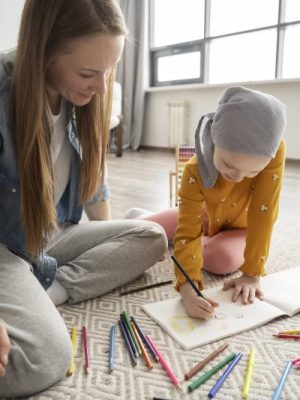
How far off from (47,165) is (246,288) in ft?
1.59

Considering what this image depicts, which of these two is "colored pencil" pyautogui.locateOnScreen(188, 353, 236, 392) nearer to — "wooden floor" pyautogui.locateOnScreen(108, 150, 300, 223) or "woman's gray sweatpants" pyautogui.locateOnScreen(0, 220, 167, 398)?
"woman's gray sweatpants" pyautogui.locateOnScreen(0, 220, 167, 398)

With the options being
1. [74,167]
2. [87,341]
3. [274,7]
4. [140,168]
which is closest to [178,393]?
[87,341]

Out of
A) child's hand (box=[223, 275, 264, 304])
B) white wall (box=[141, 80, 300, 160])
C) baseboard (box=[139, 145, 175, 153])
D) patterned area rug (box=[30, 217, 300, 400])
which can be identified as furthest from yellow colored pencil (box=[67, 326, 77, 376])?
baseboard (box=[139, 145, 175, 153])

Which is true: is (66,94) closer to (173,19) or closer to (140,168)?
(140,168)

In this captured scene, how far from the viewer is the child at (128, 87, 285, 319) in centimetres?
74

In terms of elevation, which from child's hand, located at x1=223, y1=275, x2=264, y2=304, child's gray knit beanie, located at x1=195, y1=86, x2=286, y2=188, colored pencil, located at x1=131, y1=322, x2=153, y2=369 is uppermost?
child's gray knit beanie, located at x1=195, y1=86, x2=286, y2=188

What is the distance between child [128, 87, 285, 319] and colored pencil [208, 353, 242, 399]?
0.11 metres

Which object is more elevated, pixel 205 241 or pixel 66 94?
pixel 66 94

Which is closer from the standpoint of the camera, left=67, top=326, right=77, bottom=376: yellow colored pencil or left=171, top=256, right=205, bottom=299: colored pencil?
left=67, top=326, right=77, bottom=376: yellow colored pencil

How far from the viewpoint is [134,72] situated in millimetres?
3932

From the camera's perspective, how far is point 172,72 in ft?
12.8

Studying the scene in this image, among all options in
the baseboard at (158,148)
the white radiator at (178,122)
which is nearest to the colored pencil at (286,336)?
the white radiator at (178,122)

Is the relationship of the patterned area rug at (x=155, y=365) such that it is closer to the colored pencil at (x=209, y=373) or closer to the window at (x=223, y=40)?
the colored pencil at (x=209, y=373)

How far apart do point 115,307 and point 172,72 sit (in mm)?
3374
